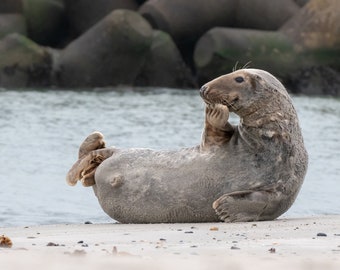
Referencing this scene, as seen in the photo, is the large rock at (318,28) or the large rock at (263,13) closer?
the large rock at (318,28)

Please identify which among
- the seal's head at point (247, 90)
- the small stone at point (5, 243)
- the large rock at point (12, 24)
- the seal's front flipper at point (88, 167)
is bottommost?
the large rock at point (12, 24)

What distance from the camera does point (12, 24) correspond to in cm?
2914

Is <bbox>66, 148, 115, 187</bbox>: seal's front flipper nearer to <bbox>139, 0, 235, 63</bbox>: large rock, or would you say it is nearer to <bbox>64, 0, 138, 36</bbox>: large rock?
<bbox>139, 0, 235, 63</bbox>: large rock

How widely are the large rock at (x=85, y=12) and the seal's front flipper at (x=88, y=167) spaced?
21.3 m

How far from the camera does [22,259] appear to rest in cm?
519

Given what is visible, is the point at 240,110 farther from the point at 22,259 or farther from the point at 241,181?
the point at 22,259

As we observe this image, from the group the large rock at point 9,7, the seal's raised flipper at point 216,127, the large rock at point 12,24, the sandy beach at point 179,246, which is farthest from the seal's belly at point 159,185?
the large rock at point 9,7

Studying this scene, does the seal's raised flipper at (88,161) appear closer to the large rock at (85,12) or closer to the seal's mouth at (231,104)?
the seal's mouth at (231,104)

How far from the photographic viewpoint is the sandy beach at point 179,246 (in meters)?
5.16

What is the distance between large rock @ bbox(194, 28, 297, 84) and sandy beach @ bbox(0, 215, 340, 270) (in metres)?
19.1

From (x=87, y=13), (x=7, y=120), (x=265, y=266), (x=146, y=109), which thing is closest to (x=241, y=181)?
(x=265, y=266)

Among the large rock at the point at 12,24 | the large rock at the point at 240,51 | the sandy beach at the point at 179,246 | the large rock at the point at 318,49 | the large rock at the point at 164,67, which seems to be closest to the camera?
the sandy beach at the point at 179,246

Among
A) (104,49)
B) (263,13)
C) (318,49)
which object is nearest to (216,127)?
(104,49)

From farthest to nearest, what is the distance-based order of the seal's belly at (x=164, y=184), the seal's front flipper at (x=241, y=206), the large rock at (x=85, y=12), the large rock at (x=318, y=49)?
the large rock at (x=85, y=12), the large rock at (x=318, y=49), the seal's belly at (x=164, y=184), the seal's front flipper at (x=241, y=206)
